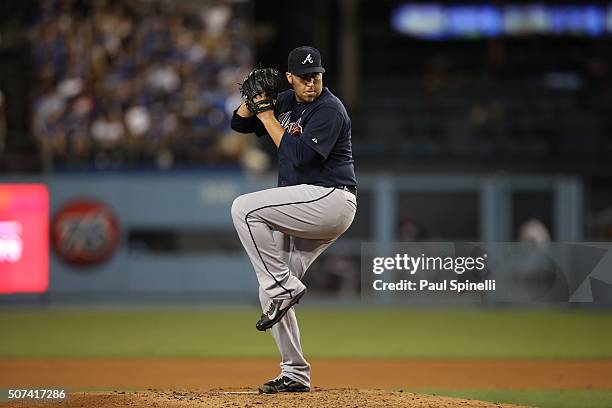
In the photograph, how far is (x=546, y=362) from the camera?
10438 mm

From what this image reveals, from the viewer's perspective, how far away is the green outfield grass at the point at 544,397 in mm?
7363

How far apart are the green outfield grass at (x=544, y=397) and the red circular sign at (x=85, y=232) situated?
9.43m

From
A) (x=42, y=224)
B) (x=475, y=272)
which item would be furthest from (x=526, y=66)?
(x=475, y=272)

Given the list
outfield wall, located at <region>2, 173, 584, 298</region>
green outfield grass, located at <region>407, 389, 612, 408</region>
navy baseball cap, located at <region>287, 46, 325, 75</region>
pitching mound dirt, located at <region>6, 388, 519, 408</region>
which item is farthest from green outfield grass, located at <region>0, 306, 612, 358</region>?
navy baseball cap, located at <region>287, 46, 325, 75</region>

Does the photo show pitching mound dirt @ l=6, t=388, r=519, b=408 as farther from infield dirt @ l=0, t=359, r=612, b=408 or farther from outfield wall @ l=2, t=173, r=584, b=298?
outfield wall @ l=2, t=173, r=584, b=298

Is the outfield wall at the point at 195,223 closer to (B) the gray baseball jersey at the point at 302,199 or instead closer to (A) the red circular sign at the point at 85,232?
(A) the red circular sign at the point at 85,232

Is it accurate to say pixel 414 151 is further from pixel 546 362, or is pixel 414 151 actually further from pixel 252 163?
pixel 546 362

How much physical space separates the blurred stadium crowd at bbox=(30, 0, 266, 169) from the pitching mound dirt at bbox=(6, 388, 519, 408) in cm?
1074

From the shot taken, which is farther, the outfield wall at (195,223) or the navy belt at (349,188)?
the outfield wall at (195,223)

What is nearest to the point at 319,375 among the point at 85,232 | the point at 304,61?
the point at 304,61

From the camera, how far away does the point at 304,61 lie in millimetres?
5832

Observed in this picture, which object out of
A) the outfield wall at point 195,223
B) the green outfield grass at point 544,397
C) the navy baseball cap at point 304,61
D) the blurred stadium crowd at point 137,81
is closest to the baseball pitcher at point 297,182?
the navy baseball cap at point 304,61

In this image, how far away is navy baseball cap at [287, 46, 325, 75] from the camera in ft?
19.1

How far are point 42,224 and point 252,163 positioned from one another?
3431mm
